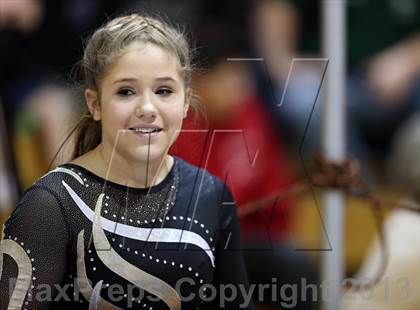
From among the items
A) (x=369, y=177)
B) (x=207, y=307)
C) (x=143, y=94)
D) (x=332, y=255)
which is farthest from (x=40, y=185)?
(x=369, y=177)

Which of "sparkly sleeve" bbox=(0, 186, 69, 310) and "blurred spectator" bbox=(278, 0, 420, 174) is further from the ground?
"blurred spectator" bbox=(278, 0, 420, 174)

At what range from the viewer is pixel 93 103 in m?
1.24

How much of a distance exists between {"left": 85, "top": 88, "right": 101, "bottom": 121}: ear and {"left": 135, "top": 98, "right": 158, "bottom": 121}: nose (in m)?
0.07

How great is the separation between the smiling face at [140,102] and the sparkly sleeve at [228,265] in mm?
169

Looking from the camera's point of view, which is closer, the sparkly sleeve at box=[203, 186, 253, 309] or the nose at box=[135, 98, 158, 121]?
the nose at box=[135, 98, 158, 121]

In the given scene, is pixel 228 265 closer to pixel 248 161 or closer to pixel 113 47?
pixel 113 47

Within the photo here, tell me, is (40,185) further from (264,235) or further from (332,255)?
(264,235)

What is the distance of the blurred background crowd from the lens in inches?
83.7

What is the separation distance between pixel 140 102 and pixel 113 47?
0.08m

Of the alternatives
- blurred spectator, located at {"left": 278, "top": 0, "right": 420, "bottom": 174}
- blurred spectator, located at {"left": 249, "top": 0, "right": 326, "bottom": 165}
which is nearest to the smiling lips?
blurred spectator, located at {"left": 249, "top": 0, "right": 326, "bottom": 165}

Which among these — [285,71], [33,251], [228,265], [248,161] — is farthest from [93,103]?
[285,71]

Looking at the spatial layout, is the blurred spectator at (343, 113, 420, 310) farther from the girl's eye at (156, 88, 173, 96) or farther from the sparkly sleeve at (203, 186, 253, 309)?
the girl's eye at (156, 88, 173, 96)

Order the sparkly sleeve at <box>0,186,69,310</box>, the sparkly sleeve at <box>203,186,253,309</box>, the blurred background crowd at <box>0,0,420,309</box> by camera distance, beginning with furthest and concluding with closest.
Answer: the blurred background crowd at <box>0,0,420,309</box> < the sparkly sleeve at <box>203,186,253,309</box> < the sparkly sleeve at <box>0,186,69,310</box>

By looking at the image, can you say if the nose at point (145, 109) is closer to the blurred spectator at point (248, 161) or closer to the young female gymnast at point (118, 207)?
the young female gymnast at point (118, 207)
